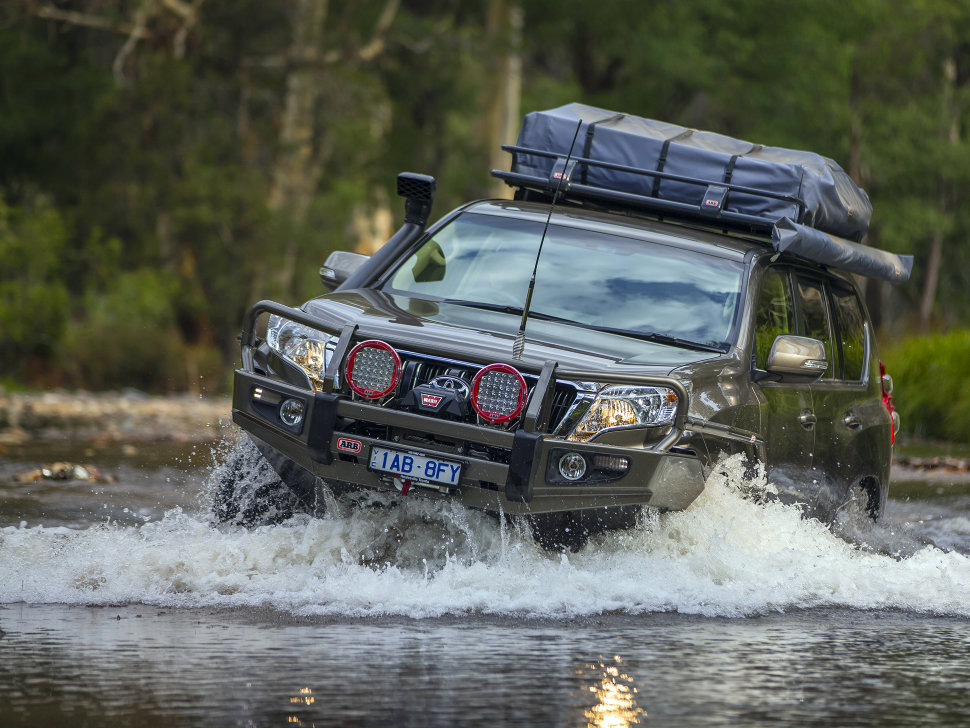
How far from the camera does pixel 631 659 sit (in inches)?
225

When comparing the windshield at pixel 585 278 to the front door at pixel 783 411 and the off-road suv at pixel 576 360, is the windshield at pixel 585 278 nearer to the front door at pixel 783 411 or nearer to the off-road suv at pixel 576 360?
the off-road suv at pixel 576 360

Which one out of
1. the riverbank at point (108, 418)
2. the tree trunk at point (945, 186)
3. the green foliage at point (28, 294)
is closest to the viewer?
the riverbank at point (108, 418)

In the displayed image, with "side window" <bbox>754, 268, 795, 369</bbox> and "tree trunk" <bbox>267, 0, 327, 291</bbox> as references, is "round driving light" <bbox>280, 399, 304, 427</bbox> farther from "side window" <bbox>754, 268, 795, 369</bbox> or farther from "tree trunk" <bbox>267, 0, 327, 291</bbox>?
"tree trunk" <bbox>267, 0, 327, 291</bbox>

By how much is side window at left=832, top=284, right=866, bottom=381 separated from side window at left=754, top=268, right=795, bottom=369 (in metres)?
0.78

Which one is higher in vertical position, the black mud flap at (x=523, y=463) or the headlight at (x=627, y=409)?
the headlight at (x=627, y=409)

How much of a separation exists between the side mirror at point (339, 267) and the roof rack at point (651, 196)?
2.99ft

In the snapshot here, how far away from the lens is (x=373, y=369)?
22.7 ft

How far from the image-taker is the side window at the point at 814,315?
346 inches

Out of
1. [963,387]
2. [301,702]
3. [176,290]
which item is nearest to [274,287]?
[176,290]

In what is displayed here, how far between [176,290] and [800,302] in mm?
18376

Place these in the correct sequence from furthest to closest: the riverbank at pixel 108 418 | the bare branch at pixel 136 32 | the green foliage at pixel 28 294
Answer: the bare branch at pixel 136 32 < the green foliage at pixel 28 294 < the riverbank at pixel 108 418

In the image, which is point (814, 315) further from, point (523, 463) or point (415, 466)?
point (415, 466)

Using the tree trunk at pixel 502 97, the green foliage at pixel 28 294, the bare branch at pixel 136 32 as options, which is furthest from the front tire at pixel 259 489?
the tree trunk at pixel 502 97

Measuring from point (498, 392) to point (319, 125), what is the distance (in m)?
25.6
